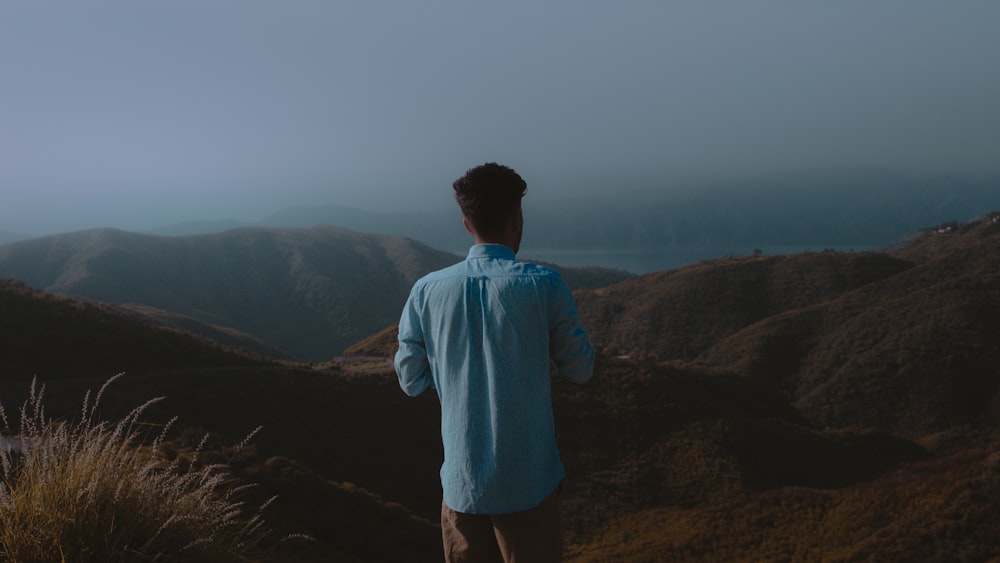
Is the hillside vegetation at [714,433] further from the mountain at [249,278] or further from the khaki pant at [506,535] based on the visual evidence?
the mountain at [249,278]

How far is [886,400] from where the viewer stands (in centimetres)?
3719

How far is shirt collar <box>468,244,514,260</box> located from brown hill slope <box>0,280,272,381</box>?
23594 millimetres

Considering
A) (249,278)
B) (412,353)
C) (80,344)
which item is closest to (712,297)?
(80,344)

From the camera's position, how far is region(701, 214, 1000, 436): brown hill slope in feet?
119

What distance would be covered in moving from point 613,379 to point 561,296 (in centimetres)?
2856

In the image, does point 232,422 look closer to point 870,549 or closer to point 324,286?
point 870,549

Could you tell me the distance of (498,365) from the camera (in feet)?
7.87

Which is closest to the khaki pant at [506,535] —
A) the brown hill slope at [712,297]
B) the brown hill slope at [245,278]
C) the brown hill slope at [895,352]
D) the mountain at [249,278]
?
the brown hill slope at [895,352]

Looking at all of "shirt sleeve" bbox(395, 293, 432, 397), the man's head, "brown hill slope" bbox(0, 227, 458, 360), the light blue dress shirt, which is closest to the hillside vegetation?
"shirt sleeve" bbox(395, 293, 432, 397)

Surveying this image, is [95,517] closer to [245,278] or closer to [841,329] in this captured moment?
[841,329]

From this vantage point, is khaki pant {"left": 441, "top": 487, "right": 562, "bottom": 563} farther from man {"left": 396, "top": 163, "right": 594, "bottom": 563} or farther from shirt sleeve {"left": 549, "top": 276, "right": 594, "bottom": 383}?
shirt sleeve {"left": 549, "top": 276, "right": 594, "bottom": 383}

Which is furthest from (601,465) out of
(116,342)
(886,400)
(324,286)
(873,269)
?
(324,286)

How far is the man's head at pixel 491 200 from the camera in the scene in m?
2.53

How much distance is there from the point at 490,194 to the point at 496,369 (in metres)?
0.77
